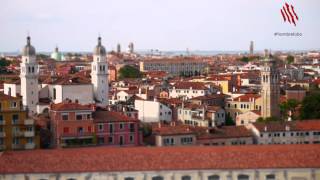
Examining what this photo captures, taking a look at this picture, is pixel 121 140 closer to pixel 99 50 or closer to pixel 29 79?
pixel 29 79

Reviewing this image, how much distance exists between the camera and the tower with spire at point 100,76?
41.2 metres

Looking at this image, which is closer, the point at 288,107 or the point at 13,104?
the point at 13,104

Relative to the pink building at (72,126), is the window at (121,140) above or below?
below

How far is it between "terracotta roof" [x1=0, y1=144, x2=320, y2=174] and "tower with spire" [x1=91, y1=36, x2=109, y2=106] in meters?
18.8

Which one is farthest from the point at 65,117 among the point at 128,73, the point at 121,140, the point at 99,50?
the point at 128,73

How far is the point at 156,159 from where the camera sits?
854 inches

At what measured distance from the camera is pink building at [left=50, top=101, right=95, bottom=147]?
28.6 metres

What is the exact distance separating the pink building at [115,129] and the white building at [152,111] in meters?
9.01

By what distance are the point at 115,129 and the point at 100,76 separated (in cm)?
1198

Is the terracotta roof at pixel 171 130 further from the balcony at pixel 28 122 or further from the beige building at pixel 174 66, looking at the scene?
the beige building at pixel 174 66

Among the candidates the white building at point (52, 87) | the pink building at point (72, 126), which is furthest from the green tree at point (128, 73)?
the pink building at point (72, 126)

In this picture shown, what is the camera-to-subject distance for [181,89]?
5653 cm

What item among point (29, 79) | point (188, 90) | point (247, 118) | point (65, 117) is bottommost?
point (247, 118)

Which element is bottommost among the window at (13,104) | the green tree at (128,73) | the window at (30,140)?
the window at (30,140)
